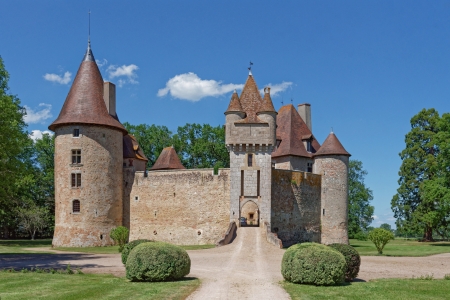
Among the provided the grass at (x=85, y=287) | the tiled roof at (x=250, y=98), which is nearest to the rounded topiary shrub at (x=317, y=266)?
the grass at (x=85, y=287)

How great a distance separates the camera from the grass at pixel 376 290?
43.0 ft

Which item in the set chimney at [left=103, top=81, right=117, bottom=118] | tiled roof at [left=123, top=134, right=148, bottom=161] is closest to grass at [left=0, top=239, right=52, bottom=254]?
tiled roof at [left=123, top=134, right=148, bottom=161]

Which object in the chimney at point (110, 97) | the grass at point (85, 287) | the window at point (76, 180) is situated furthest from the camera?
the chimney at point (110, 97)

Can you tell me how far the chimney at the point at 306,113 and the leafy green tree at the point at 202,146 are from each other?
14.4 m

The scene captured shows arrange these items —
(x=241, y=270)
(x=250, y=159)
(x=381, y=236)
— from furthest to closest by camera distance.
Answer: (x=250, y=159)
(x=381, y=236)
(x=241, y=270)

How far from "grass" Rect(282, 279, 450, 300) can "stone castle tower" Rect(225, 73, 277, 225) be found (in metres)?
19.0

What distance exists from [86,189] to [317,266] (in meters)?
25.7

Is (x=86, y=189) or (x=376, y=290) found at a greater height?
(x=86, y=189)

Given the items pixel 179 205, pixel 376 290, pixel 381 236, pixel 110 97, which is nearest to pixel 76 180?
pixel 110 97

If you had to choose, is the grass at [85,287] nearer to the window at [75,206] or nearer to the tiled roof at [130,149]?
the window at [75,206]

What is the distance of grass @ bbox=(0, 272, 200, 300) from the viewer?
12852mm

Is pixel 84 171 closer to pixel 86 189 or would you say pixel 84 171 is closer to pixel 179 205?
pixel 86 189

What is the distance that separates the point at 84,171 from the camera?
36625 mm

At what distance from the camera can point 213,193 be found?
36188 mm
